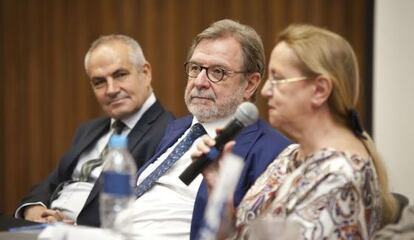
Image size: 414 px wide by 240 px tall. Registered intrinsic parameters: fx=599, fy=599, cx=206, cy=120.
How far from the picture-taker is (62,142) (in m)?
3.81

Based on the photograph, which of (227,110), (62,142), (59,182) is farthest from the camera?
(62,142)

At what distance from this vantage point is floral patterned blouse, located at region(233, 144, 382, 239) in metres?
1.31

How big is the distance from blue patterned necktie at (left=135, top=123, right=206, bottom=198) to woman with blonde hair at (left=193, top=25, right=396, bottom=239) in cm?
65

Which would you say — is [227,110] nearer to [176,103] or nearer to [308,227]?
[308,227]

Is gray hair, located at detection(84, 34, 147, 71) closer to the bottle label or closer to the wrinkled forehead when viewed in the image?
the wrinkled forehead

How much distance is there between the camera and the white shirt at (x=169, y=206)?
2078mm

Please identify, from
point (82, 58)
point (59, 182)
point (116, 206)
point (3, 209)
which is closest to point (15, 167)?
point (3, 209)

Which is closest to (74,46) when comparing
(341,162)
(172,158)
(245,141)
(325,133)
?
(172,158)

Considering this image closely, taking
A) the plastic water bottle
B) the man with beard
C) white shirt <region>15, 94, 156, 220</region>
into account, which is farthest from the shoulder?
white shirt <region>15, 94, 156, 220</region>

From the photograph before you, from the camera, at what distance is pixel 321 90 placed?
1.40 m

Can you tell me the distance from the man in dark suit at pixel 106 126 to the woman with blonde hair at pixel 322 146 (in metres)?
1.12

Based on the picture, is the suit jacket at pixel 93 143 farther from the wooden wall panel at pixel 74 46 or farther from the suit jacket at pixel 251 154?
the wooden wall panel at pixel 74 46

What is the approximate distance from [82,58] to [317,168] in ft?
8.49

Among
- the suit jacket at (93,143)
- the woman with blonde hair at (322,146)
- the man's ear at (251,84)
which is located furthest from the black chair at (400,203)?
the suit jacket at (93,143)
